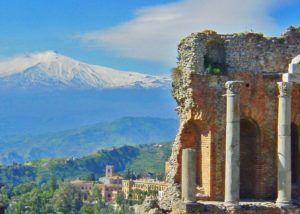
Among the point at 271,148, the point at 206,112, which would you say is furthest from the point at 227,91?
the point at 271,148

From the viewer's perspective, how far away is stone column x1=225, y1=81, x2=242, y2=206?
30.4 metres

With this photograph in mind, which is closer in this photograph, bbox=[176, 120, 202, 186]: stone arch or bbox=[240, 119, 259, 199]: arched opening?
bbox=[176, 120, 202, 186]: stone arch

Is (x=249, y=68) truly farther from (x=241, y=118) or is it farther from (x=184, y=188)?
(x=184, y=188)

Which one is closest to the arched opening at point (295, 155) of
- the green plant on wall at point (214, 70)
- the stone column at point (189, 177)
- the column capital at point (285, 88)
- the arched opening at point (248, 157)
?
the arched opening at point (248, 157)

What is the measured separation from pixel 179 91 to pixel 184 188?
527cm

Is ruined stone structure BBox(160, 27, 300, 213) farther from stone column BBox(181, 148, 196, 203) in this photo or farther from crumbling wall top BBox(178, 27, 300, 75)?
stone column BBox(181, 148, 196, 203)

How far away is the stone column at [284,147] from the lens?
31.2 m

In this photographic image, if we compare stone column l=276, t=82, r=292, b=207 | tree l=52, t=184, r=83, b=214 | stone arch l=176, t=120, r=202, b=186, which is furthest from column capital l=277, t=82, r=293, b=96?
tree l=52, t=184, r=83, b=214

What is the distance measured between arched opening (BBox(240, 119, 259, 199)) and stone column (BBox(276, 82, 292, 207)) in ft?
6.62

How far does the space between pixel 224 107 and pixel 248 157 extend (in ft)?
9.29

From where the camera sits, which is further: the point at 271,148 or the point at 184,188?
the point at 271,148

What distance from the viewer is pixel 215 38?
3300 centimetres

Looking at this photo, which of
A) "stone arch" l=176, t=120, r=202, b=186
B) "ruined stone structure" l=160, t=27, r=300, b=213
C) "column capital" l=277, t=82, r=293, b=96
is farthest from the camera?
"stone arch" l=176, t=120, r=202, b=186

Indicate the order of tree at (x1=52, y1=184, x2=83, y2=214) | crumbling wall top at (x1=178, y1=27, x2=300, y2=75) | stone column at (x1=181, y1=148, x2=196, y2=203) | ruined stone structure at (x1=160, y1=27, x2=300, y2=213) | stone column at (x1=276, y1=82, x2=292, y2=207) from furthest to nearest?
tree at (x1=52, y1=184, x2=83, y2=214)
crumbling wall top at (x1=178, y1=27, x2=300, y2=75)
ruined stone structure at (x1=160, y1=27, x2=300, y2=213)
stone column at (x1=276, y1=82, x2=292, y2=207)
stone column at (x1=181, y1=148, x2=196, y2=203)
